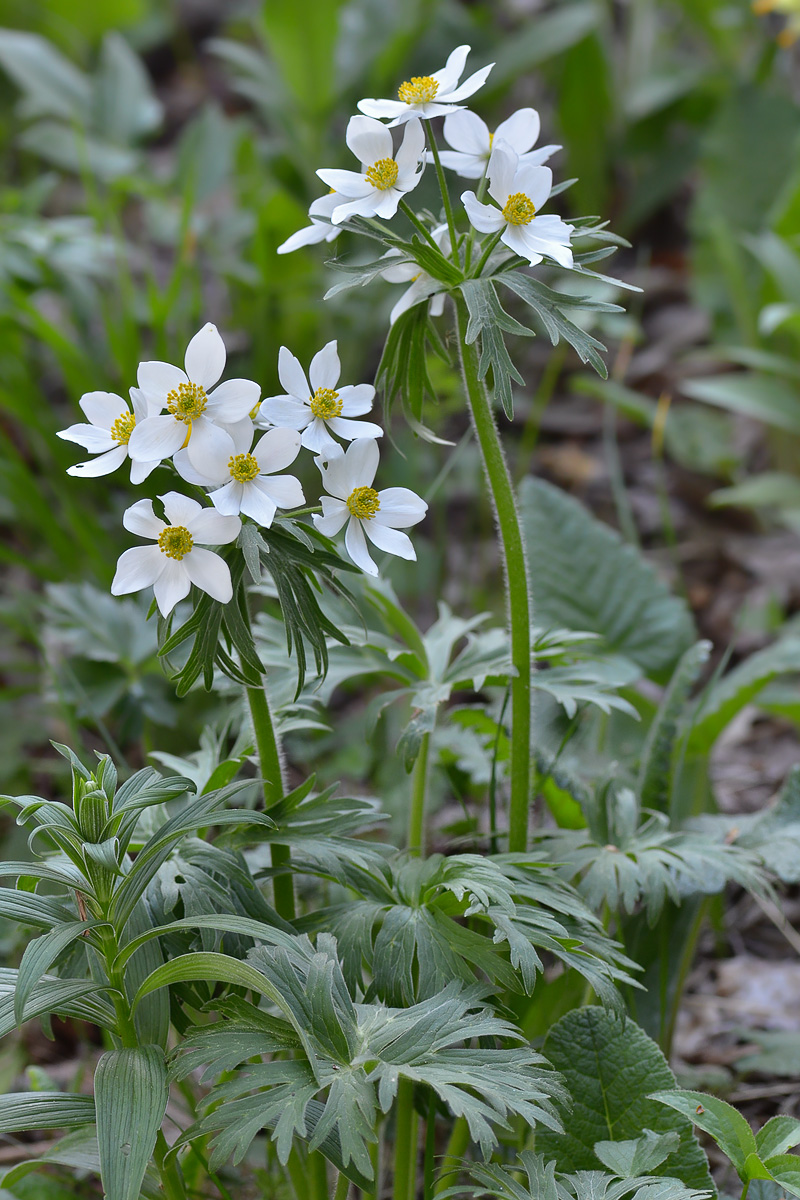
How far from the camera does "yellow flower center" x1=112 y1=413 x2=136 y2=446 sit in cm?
92

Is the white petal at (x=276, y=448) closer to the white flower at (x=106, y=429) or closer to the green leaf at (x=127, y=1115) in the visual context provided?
the white flower at (x=106, y=429)

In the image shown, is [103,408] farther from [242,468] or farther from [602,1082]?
[602,1082]

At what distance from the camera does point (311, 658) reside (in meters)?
1.23

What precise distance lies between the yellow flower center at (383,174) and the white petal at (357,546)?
327 mm

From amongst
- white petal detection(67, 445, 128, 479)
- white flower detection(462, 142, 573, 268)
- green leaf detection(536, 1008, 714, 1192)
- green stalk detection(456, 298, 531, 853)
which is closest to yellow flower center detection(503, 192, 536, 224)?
white flower detection(462, 142, 573, 268)

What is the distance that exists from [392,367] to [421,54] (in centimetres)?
270

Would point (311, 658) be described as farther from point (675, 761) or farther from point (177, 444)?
point (675, 761)

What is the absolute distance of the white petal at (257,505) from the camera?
84 centimetres

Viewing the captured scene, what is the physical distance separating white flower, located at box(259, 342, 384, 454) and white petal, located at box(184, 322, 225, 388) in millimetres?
61

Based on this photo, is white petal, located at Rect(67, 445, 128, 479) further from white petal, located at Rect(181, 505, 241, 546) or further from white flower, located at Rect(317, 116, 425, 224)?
white flower, located at Rect(317, 116, 425, 224)

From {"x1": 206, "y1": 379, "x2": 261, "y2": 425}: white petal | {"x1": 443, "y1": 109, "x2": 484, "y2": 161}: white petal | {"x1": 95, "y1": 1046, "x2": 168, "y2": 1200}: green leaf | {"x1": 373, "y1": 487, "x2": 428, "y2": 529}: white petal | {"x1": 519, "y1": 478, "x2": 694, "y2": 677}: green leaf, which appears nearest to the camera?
{"x1": 95, "y1": 1046, "x2": 168, "y2": 1200}: green leaf

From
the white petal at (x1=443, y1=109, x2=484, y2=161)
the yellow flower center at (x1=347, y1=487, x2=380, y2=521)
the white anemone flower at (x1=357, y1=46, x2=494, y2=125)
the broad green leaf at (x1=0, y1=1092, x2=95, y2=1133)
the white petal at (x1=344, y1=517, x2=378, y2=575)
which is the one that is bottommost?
the broad green leaf at (x1=0, y1=1092, x2=95, y2=1133)

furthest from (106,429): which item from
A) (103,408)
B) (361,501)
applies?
(361,501)

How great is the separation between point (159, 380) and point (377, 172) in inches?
12.3
